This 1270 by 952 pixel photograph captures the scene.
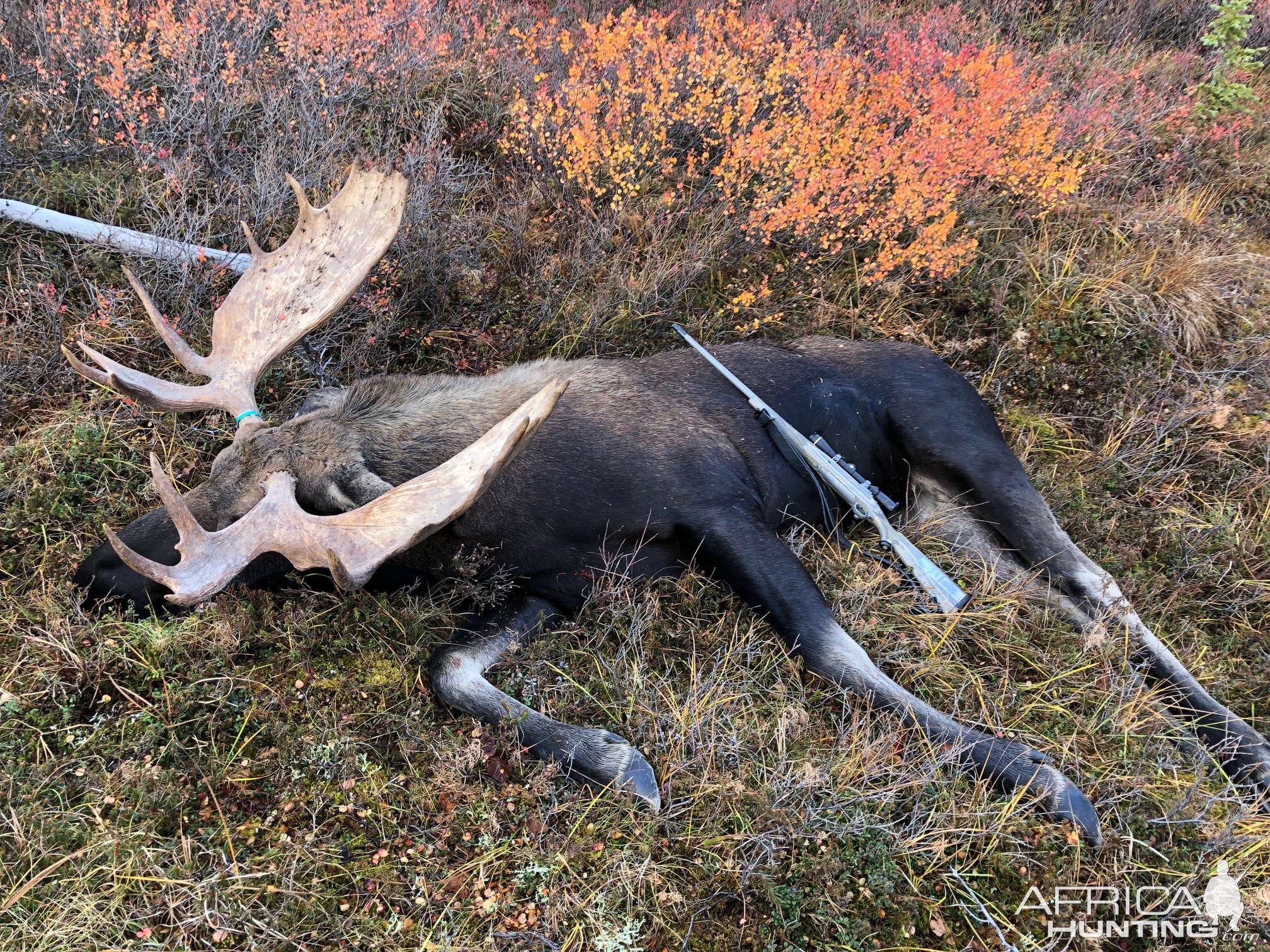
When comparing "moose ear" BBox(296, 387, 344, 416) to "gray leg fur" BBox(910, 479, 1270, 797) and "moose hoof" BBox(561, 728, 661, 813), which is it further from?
"gray leg fur" BBox(910, 479, 1270, 797)

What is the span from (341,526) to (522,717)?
43.8 inches

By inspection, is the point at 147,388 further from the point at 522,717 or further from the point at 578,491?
the point at 522,717

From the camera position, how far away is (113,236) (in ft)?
15.9

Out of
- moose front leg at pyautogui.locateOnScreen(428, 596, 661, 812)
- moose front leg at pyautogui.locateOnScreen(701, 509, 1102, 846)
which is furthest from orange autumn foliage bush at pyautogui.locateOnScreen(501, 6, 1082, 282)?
moose front leg at pyautogui.locateOnScreen(428, 596, 661, 812)

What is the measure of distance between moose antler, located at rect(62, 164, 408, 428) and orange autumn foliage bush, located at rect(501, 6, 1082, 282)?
1.68 meters

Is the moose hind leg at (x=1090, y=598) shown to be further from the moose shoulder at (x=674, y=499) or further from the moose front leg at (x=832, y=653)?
the moose front leg at (x=832, y=653)

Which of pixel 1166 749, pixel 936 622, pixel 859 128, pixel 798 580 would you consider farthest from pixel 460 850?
pixel 859 128

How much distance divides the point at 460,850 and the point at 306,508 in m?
1.49

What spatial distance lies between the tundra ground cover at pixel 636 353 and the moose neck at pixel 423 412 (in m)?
0.56

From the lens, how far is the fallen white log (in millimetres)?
4801

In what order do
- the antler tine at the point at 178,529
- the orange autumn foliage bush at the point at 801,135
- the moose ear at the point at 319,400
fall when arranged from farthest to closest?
1. the orange autumn foliage bush at the point at 801,135
2. the moose ear at the point at 319,400
3. the antler tine at the point at 178,529

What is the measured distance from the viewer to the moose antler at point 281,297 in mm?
3787

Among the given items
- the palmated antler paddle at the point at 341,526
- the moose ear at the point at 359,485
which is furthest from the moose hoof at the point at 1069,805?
the moose ear at the point at 359,485

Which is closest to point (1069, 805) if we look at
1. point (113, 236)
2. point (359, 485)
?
point (359, 485)
